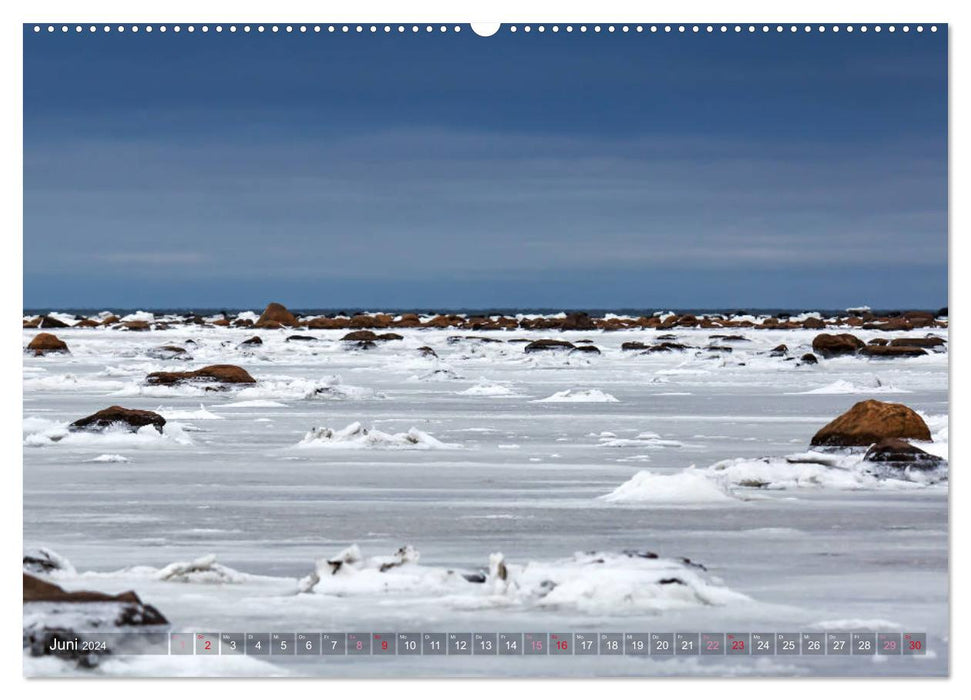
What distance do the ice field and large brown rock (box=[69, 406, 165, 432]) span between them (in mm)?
72

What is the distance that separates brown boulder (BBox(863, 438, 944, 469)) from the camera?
663 cm

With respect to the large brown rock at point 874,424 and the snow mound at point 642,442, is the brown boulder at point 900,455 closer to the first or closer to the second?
the large brown rock at point 874,424

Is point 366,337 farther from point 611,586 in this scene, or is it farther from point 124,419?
point 611,586

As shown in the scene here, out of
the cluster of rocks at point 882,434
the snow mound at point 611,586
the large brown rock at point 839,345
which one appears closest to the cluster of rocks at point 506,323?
the large brown rock at point 839,345

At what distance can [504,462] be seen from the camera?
7.90 m

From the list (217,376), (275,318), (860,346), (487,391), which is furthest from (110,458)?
(860,346)

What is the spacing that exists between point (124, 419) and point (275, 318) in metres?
2.61

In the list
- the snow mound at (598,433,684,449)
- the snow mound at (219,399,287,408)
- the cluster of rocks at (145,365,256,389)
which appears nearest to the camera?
the snow mound at (598,433,684,449)

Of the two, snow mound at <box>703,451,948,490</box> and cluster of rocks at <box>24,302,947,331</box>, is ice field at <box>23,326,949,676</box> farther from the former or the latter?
cluster of rocks at <box>24,302,947,331</box>

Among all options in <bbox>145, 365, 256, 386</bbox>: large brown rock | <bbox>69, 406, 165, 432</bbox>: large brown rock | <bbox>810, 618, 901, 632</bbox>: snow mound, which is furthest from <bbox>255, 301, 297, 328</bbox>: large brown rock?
<bbox>810, 618, 901, 632</bbox>: snow mound
